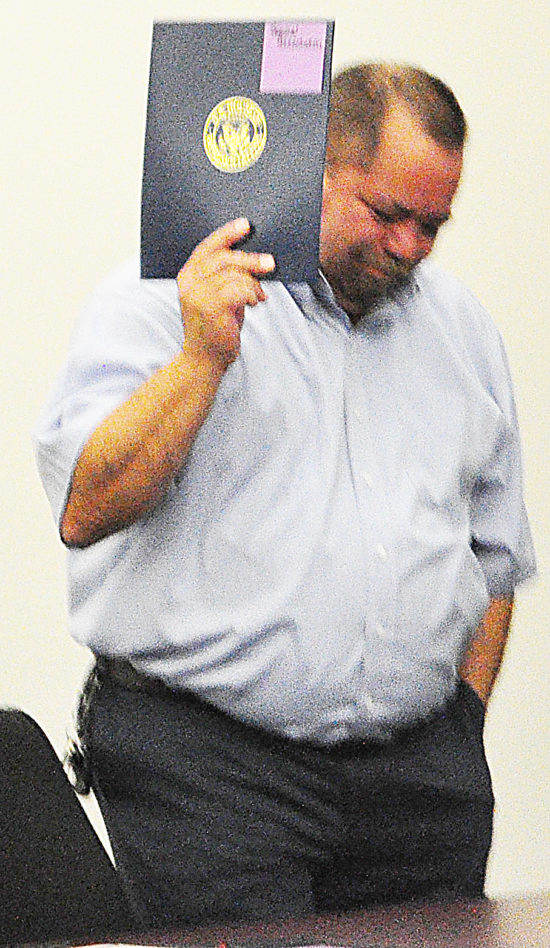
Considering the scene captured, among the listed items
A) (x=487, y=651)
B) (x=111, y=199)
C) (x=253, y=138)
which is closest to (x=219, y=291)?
(x=253, y=138)

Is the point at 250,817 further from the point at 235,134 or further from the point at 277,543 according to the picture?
the point at 235,134

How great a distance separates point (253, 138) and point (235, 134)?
0.8 inches

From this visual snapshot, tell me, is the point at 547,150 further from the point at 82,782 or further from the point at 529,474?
the point at 82,782

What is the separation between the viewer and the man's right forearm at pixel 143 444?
1450 millimetres

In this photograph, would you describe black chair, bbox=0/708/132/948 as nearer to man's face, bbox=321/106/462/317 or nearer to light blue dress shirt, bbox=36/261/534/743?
light blue dress shirt, bbox=36/261/534/743

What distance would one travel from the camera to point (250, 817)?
1.63m

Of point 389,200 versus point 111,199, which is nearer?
point 389,200

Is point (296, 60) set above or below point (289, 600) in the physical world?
above

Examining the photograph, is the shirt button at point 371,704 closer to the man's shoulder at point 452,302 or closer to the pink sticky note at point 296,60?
the man's shoulder at point 452,302

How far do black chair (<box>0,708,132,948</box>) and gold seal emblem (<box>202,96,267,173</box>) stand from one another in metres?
0.63

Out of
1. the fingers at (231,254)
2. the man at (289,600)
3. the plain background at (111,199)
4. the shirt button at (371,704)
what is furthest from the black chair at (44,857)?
the plain background at (111,199)

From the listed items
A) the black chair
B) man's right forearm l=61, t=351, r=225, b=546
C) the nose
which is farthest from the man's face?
the black chair

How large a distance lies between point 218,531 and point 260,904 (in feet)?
1.45

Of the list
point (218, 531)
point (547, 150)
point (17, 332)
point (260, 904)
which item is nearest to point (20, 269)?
point (17, 332)
